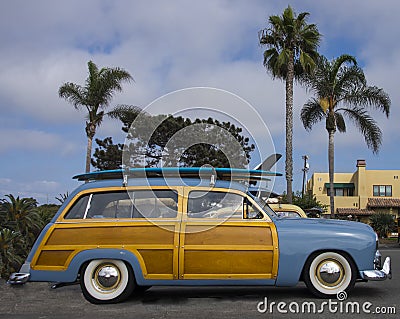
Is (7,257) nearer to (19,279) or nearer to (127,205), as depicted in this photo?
(19,279)

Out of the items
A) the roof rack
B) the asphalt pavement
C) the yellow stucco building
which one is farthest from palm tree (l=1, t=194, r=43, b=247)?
the yellow stucco building

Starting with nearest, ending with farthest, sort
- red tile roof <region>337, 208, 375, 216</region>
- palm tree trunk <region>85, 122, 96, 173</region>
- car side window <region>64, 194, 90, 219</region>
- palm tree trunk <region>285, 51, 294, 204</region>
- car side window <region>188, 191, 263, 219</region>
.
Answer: car side window <region>188, 191, 263, 219</region>
car side window <region>64, 194, 90, 219</region>
palm tree trunk <region>285, 51, 294, 204</region>
palm tree trunk <region>85, 122, 96, 173</region>
red tile roof <region>337, 208, 375, 216</region>

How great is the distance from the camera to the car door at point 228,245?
7.38 m

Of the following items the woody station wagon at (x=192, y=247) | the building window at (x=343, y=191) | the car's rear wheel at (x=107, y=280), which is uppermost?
the building window at (x=343, y=191)

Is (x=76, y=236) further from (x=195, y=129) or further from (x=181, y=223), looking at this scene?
(x=195, y=129)

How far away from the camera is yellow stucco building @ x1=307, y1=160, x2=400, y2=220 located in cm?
5144

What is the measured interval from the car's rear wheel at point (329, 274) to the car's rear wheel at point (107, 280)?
2.45 meters

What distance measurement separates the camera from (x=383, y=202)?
52094 millimetres

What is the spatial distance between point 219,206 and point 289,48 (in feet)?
66.9

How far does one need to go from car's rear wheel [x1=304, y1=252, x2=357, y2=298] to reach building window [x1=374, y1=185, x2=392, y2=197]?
4825 cm

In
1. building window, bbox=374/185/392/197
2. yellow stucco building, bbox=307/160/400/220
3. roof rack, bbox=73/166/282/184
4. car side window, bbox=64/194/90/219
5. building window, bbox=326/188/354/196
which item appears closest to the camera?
car side window, bbox=64/194/90/219

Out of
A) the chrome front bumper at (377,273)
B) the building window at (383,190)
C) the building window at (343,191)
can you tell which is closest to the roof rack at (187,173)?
the chrome front bumper at (377,273)

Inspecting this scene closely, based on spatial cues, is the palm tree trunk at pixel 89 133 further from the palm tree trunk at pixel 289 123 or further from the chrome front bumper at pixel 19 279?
the chrome front bumper at pixel 19 279

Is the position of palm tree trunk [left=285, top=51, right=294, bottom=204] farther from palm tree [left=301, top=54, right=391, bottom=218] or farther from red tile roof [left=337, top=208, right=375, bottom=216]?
red tile roof [left=337, top=208, right=375, bottom=216]
